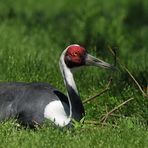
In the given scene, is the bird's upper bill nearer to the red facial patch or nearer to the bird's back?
the red facial patch

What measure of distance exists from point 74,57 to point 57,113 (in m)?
0.61

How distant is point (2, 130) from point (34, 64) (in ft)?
8.26

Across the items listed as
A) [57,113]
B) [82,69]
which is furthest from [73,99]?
[82,69]

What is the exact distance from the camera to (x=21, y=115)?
7602mm

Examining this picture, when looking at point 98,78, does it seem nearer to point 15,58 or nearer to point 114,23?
point 15,58

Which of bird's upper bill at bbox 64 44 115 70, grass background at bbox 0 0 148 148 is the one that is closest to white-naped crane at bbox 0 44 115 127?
bird's upper bill at bbox 64 44 115 70

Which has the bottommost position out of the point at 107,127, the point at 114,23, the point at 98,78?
the point at 114,23

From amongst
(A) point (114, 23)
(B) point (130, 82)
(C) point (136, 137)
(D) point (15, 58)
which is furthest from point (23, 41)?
A: (C) point (136, 137)

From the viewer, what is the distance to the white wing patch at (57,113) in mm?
7430

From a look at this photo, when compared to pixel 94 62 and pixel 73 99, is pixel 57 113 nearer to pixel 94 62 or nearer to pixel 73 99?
pixel 73 99

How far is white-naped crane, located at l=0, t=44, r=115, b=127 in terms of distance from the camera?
24.6 feet

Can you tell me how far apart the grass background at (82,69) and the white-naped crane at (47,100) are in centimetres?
20

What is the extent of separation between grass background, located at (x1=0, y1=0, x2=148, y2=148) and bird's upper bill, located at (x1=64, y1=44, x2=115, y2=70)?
22.7 inches

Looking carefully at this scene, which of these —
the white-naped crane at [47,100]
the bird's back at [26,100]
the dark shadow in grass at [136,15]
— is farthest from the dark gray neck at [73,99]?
the dark shadow in grass at [136,15]
